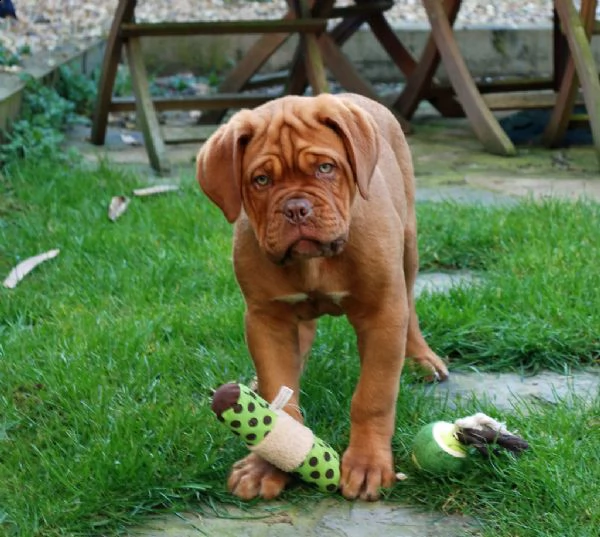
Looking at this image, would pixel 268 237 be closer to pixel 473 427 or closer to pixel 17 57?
pixel 473 427

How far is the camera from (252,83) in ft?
26.6

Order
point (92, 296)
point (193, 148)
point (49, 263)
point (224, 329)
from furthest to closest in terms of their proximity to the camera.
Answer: point (193, 148)
point (49, 263)
point (92, 296)
point (224, 329)

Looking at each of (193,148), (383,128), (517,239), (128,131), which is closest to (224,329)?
(383,128)

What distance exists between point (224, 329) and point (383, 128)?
2.99 feet

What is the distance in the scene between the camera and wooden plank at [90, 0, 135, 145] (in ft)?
21.4

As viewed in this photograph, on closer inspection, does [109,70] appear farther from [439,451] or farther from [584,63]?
[439,451]

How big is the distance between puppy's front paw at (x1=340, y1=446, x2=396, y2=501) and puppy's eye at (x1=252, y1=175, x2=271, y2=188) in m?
0.72

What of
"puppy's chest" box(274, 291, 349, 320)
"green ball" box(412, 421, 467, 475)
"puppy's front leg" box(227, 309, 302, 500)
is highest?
"puppy's chest" box(274, 291, 349, 320)

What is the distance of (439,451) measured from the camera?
2.75 m

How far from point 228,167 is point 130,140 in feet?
16.3

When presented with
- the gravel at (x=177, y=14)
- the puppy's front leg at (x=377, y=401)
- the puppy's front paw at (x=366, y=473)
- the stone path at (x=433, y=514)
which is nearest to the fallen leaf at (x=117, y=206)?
the stone path at (x=433, y=514)

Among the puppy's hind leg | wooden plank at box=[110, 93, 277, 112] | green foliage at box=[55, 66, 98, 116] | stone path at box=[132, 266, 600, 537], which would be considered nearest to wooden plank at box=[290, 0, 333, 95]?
wooden plank at box=[110, 93, 277, 112]

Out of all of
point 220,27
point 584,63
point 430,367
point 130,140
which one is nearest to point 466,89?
point 584,63

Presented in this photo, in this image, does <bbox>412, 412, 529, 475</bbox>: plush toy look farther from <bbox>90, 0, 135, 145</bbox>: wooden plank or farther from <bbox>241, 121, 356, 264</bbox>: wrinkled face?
<bbox>90, 0, 135, 145</bbox>: wooden plank
